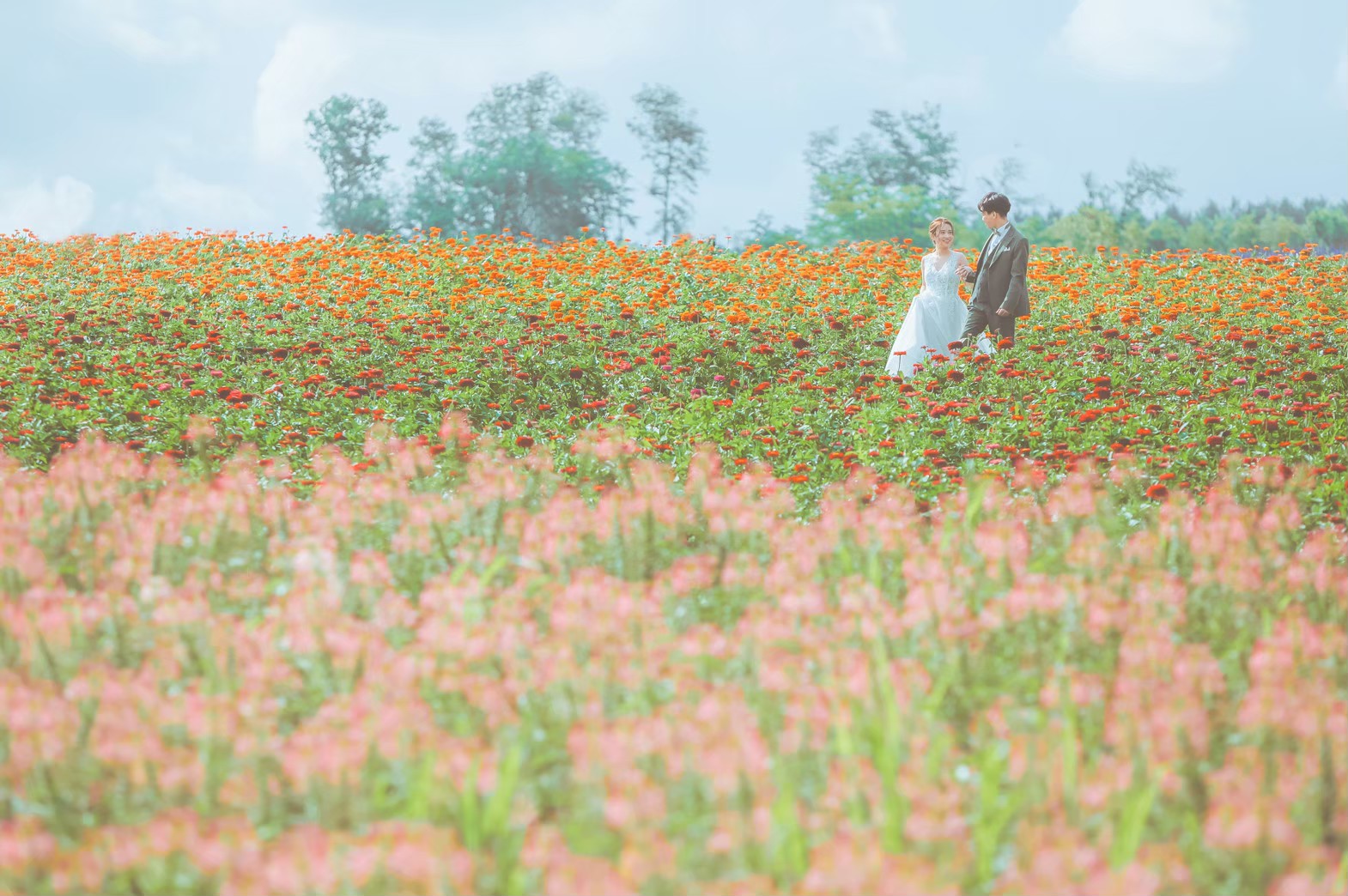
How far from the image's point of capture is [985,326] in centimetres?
1063

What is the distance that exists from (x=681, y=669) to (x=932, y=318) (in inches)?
294

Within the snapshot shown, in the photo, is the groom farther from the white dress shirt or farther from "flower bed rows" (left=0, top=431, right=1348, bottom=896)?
"flower bed rows" (left=0, top=431, right=1348, bottom=896)

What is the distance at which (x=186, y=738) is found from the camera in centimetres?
355

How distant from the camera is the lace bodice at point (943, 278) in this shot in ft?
35.3

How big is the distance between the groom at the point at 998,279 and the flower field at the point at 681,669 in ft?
5.65

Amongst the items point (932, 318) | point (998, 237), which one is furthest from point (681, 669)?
point (932, 318)

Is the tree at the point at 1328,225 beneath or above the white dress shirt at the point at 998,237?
above

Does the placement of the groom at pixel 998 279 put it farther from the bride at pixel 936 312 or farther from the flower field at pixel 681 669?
the flower field at pixel 681 669

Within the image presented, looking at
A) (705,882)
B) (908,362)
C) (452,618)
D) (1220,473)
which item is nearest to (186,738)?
(452,618)

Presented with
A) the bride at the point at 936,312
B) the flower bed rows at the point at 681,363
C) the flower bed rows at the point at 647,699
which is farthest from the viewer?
the bride at the point at 936,312

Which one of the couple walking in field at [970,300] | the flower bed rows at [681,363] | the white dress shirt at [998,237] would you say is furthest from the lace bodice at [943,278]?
the flower bed rows at [681,363]

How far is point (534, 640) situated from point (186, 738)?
110 centimetres

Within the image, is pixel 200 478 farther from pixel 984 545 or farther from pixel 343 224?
pixel 343 224

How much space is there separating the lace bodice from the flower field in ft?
8.02
